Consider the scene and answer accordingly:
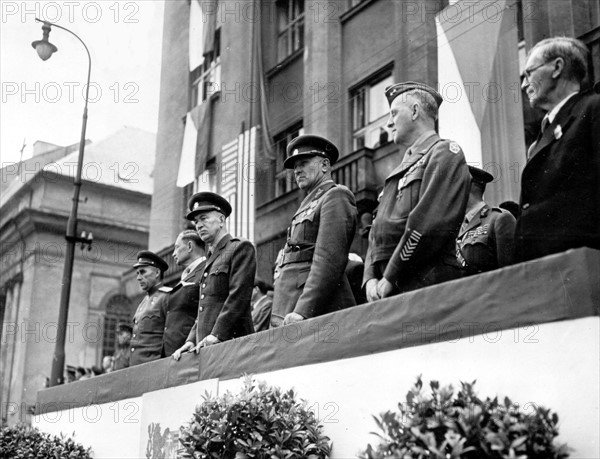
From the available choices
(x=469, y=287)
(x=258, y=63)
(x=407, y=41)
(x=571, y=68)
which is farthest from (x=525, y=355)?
(x=258, y=63)

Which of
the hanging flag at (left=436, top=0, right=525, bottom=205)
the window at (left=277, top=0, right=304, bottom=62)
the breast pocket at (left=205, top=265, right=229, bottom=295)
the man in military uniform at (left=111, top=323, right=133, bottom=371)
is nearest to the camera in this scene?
the breast pocket at (left=205, top=265, right=229, bottom=295)

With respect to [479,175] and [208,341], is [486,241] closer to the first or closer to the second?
[479,175]

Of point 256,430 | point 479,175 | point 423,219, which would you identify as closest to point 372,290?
point 423,219

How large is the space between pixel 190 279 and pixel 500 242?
3.03m

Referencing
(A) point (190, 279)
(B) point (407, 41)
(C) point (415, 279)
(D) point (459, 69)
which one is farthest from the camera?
(B) point (407, 41)

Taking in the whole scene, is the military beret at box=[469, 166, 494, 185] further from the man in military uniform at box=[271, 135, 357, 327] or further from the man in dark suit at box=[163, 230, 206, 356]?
the man in dark suit at box=[163, 230, 206, 356]

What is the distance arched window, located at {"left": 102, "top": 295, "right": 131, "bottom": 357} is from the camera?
28672mm

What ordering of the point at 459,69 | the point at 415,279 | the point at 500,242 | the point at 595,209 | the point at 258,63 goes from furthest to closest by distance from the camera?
the point at 258,63 < the point at 459,69 < the point at 500,242 < the point at 415,279 < the point at 595,209

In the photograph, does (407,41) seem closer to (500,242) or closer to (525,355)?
(500,242)

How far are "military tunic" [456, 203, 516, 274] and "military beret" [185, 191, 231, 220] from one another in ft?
6.37

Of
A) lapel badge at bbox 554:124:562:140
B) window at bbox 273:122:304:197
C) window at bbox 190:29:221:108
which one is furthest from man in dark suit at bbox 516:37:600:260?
window at bbox 190:29:221:108

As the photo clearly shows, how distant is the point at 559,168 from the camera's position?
3.56m

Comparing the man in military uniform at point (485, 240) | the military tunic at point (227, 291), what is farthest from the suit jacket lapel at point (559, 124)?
the military tunic at point (227, 291)

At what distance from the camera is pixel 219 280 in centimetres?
611
